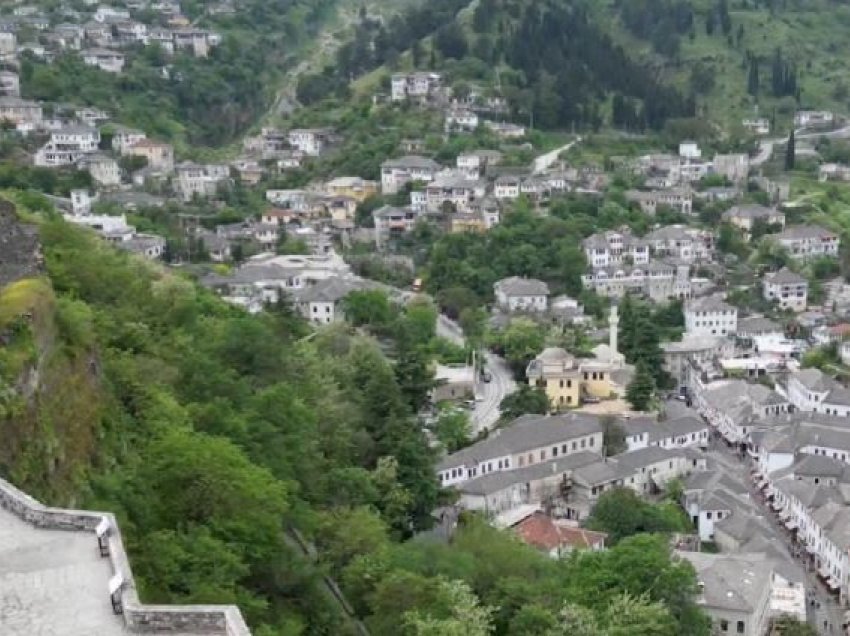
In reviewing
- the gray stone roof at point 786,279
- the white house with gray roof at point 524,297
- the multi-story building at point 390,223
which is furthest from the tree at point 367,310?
the gray stone roof at point 786,279

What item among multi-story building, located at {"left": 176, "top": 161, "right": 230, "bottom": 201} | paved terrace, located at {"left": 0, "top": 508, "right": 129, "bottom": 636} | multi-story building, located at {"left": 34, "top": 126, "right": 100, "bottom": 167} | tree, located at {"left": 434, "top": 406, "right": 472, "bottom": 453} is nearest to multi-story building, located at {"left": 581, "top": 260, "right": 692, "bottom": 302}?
tree, located at {"left": 434, "top": 406, "right": 472, "bottom": 453}

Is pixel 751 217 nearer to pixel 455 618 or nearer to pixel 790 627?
pixel 790 627

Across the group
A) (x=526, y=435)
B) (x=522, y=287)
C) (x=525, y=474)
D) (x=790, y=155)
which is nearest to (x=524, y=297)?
(x=522, y=287)

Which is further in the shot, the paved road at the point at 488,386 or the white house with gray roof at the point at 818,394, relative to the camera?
the white house with gray roof at the point at 818,394

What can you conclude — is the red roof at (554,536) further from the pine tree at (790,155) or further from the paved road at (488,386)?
the pine tree at (790,155)

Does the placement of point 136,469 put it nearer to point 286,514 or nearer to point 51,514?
point 286,514

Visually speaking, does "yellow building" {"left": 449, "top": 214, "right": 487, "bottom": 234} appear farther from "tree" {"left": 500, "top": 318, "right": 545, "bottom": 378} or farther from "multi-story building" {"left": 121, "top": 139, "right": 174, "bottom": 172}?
"multi-story building" {"left": 121, "top": 139, "right": 174, "bottom": 172}

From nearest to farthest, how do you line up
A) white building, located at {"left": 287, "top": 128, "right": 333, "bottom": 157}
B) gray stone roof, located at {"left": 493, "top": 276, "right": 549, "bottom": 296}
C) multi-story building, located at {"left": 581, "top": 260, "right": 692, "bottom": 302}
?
gray stone roof, located at {"left": 493, "top": 276, "right": 549, "bottom": 296}, multi-story building, located at {"left": 581, "top": 260, "right": 692, "bottom": 302}, white building, located at {"left": 287, "top": 128, "right": 333, "bottom": 157}

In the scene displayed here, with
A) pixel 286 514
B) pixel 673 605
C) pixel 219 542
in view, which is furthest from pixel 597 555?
pixel 219 542
